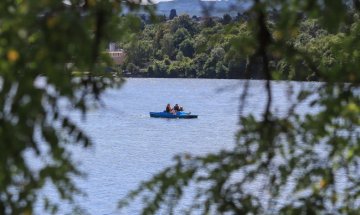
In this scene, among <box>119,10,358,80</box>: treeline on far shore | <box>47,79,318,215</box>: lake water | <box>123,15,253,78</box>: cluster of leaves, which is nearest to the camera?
<box>119,10,358,80</box>: treeline on far shore

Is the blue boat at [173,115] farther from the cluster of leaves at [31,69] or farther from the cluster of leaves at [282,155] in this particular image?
the cluster of leaves at [31,69]

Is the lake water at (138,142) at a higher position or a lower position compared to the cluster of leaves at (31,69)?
lower

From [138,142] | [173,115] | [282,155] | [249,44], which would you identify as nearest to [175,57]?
[173,115]

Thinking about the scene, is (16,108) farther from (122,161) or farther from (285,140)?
(122,161)

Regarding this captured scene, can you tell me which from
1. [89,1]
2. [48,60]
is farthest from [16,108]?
[89,1]

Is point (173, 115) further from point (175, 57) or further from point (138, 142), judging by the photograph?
point (175, 57)

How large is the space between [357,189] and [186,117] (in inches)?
1839

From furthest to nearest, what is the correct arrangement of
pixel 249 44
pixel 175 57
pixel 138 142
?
pixel 175 57 < pixel 138 142 < pixel 249 44

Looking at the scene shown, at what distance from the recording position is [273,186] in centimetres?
351

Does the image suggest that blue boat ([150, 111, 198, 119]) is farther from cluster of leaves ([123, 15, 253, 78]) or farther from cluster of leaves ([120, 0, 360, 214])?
cluster of leaves ([120, 0, 360, 214])

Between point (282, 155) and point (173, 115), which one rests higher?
point (282, 155)

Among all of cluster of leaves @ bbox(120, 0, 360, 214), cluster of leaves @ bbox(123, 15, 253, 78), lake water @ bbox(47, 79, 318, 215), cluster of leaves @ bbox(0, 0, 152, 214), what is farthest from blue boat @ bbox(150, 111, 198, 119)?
cluster of leaves @ bbox(0, 0, 152, 214)

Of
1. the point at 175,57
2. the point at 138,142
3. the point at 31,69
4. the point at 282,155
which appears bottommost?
the point at 138,142

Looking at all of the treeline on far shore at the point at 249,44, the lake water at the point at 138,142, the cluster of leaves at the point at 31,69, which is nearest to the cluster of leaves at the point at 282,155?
the treeline on far shore at the point at 249,44
